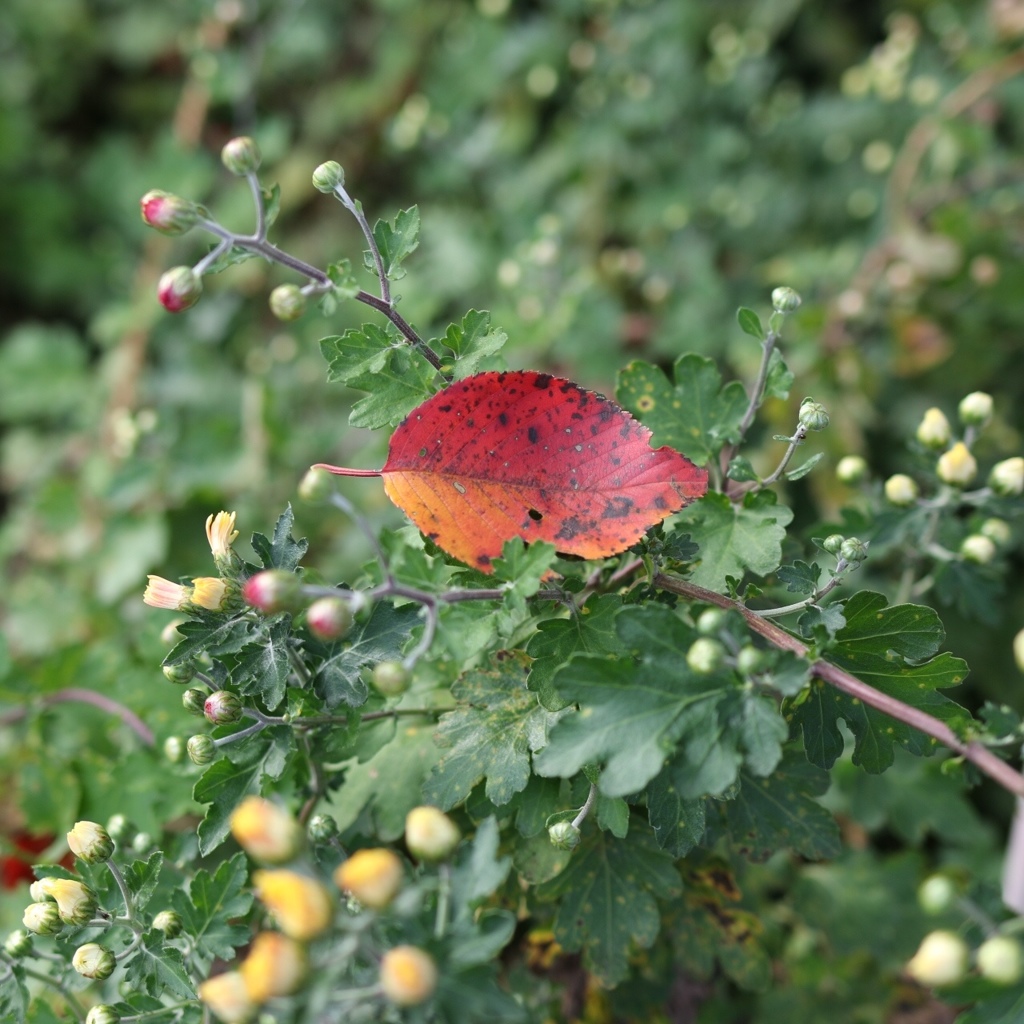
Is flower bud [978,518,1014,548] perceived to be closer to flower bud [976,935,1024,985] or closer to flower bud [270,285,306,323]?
flower bud [976,935,1024,985]

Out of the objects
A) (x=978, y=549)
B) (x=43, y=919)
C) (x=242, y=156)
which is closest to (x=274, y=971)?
(x=43, y=919)

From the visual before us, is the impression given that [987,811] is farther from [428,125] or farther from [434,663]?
[428,125]

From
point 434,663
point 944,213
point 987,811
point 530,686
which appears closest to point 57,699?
point 434,663

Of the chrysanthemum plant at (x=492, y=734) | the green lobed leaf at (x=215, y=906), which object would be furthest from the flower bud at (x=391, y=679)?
the green lobed leaf at (x=215, y=906)

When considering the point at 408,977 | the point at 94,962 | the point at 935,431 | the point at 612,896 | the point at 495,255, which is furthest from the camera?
the point at 495,255

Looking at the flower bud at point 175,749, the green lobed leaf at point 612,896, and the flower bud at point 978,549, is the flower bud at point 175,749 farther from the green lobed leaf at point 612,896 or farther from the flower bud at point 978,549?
the flower bud at point 978,549

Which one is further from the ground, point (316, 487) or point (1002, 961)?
point (316, 487)

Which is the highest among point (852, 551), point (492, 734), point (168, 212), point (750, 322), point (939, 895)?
point (168, 212)

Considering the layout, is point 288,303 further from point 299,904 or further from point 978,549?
point 978,549
